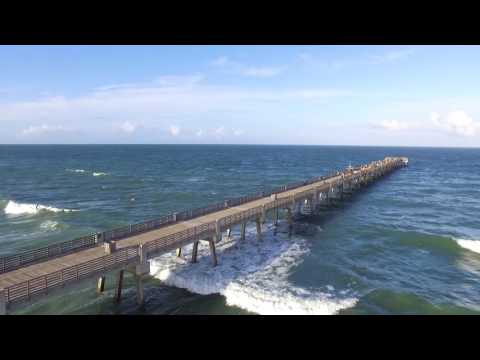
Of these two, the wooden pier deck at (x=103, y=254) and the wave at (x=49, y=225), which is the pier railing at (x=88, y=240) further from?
the wave at (x=49, y=225)

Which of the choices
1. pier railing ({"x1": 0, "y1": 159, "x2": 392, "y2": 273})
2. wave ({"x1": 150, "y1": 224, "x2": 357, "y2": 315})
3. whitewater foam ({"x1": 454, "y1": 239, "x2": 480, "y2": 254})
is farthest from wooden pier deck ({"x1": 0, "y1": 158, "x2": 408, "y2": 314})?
whitewater foam ({"x1": 454, "y1": 239, "x2": 480, "y2": 254})

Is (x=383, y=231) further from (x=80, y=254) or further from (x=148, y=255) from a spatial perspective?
(x=80, y=254)

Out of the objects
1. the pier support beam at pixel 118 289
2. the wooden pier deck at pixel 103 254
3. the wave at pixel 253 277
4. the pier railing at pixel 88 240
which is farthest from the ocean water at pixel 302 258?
the pier railing at pixel 88 240

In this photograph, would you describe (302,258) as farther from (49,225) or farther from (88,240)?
(49,225)

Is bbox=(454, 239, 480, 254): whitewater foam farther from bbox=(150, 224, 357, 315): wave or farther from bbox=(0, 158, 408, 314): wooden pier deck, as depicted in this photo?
bbox=(0, 158, 408, 314): wooden pier deck

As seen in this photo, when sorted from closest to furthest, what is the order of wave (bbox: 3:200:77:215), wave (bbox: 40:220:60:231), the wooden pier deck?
the wooden pier deck
wave (bbox: 40:220:60:231)
wave (bbox: 3:200:77:215)
